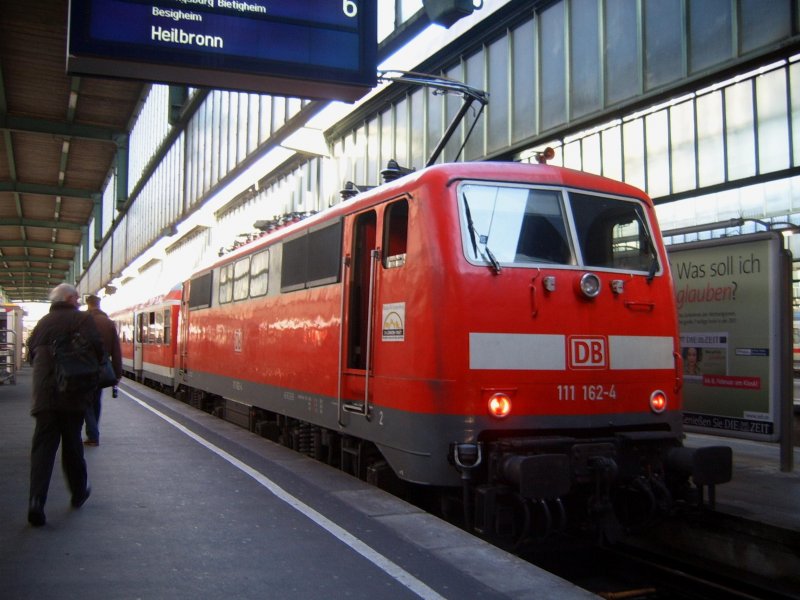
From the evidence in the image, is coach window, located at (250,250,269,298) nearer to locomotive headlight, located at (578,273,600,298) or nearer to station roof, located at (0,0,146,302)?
locomotive headlight, located at (578,273,600,298)

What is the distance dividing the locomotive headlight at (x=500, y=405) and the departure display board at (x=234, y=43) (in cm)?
426

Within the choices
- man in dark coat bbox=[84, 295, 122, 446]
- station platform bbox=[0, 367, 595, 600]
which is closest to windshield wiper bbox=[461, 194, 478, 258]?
station platform bbox=[0, 367, 595, 600]

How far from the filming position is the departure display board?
23.1 feet

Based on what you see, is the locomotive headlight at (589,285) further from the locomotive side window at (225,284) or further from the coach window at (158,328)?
the coach window at (158,328)

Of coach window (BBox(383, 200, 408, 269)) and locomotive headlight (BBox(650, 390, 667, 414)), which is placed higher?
coach window (BBox(383, 200, 408, 269))

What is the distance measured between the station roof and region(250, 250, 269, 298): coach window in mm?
7904

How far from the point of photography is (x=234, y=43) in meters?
7.32

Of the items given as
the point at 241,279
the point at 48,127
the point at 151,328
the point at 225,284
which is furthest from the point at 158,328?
the point at 48,127

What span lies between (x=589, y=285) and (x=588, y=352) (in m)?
0.52

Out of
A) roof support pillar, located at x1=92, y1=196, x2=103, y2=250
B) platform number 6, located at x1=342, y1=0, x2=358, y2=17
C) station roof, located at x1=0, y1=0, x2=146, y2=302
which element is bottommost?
platform number 6, located at x1=342, y1=0, x2=358, y2=17

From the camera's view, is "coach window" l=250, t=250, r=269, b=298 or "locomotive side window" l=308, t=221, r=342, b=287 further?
"coach window" l=250, t=250, r=269, b=298

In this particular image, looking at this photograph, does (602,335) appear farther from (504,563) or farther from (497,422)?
(504,563)

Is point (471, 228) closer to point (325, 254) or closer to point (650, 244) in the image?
point (650, 244)

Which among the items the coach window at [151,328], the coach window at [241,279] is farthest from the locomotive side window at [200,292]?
the coach window at [151,328]
